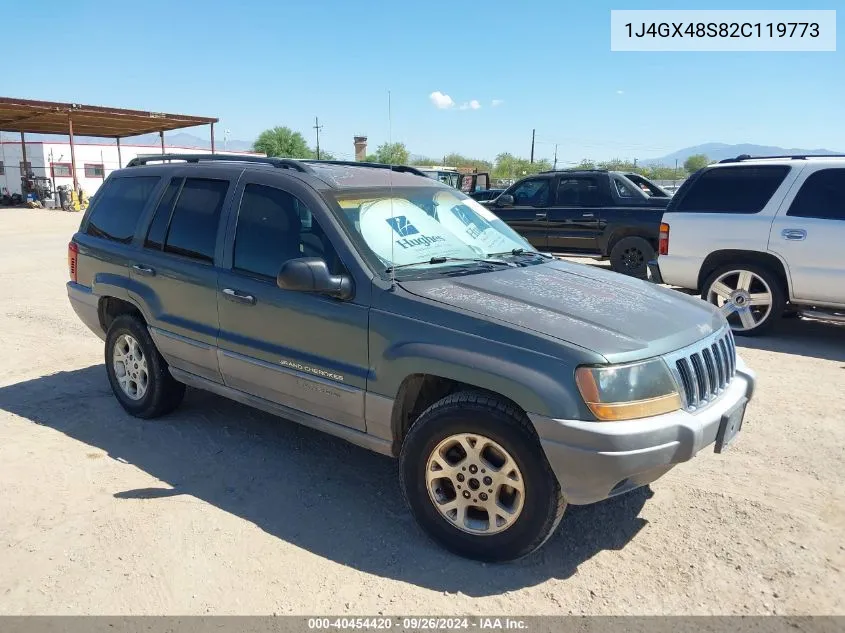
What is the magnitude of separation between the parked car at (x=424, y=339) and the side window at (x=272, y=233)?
14mm

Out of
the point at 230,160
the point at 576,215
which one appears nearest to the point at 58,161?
the point at 576,215

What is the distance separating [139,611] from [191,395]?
2.82m

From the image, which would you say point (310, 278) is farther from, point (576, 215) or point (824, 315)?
point (576, 215)

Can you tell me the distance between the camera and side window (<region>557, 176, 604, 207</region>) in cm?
1149

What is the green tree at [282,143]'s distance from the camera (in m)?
67.9

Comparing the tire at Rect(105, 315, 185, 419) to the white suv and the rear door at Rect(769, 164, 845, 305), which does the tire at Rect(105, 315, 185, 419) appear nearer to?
the white suv

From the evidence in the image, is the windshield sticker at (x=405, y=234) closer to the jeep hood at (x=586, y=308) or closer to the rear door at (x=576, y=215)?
the jeep hood at (x=586, y=308)

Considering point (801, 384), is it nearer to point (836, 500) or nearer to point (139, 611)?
point (836, 500)

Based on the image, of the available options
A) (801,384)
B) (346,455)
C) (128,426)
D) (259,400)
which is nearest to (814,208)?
(801,384)

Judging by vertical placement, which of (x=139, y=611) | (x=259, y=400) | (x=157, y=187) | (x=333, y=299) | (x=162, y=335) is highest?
(x=157, y=187)

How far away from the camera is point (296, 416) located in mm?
3895

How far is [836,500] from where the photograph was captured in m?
3.76

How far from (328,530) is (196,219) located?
2.26 m

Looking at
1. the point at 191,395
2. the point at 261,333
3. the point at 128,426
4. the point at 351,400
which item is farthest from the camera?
the point at 191,395
